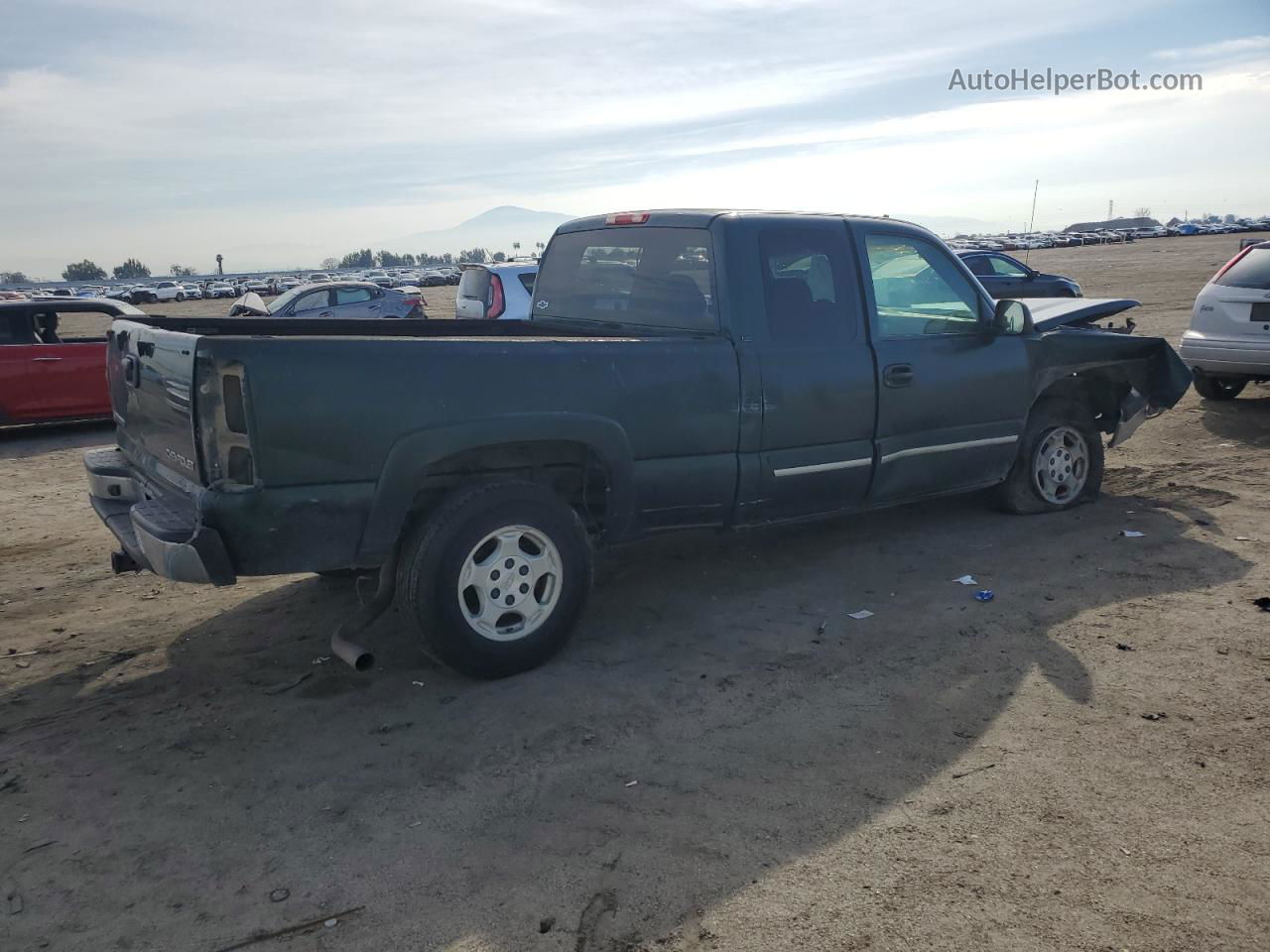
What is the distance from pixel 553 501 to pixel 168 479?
1.66 meters

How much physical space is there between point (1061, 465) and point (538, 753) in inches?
177

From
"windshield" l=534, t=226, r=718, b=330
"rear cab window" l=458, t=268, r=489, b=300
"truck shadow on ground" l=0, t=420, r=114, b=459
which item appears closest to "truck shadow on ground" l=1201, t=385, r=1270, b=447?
"windshield" l=534, t=226, r=718, b=330

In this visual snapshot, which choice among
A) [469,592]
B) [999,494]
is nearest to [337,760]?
[469,592]

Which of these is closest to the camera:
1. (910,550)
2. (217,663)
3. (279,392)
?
(279,392)

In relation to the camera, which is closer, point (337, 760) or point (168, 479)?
point (337, 760)

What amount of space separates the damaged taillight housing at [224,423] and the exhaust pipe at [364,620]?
72cm

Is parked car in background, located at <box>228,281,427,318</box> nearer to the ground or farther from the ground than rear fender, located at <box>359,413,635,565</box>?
farther from the ground

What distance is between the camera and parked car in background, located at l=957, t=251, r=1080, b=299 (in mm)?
17609

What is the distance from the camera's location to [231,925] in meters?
2.86

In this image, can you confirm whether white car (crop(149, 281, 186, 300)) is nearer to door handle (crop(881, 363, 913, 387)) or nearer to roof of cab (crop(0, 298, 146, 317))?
roof of cab (crop(0, 298, 146, 317))

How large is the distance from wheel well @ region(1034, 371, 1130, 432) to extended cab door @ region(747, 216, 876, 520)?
2237mm

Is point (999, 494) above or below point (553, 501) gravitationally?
below

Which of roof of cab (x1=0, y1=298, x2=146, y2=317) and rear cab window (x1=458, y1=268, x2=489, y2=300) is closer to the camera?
roof of cab (x1=0, y1=298, x2=146, y2=317)

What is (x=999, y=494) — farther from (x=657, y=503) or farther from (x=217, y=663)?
(x=217, y=663)
